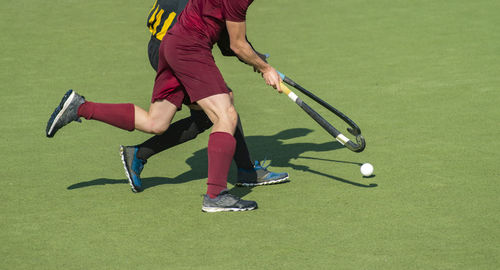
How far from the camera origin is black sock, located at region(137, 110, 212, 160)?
5.53 meters

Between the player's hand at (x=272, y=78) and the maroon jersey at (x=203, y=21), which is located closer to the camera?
the maroon jersey at (x=203, y=21)

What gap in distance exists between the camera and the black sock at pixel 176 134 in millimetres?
5531

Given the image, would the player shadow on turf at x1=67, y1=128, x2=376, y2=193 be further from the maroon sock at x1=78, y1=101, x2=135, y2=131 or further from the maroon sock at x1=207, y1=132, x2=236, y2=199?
the maroon sock at x1=78, y1=101, x2=135, y2=131

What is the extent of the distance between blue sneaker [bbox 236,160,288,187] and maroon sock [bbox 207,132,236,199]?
1.82 feet

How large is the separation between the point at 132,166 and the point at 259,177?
2.84 ft

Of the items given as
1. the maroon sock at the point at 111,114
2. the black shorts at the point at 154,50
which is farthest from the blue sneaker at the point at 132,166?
the black shorts at the point at 154,50

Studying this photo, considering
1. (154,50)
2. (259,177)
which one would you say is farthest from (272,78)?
(154,50)

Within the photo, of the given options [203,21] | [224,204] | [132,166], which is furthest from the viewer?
[132,166]

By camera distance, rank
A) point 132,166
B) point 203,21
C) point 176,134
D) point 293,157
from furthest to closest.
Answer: point 293,157, point 176,134, point 132,166, point 203,21

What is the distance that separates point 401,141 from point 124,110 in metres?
2.28

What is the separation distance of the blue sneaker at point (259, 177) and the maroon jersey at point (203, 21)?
3.12 ft

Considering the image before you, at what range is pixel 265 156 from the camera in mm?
6145

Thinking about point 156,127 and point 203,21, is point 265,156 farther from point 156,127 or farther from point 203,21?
point 203,21

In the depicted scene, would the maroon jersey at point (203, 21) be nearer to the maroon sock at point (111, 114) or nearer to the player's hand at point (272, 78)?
the player's hand at point (272, 78)
